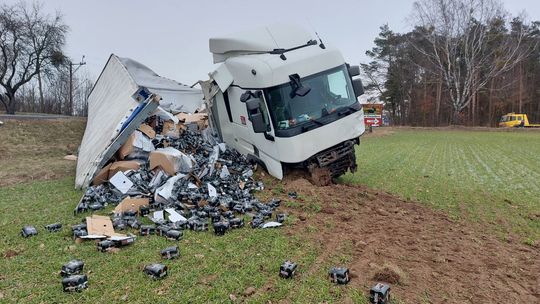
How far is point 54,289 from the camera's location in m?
3.27

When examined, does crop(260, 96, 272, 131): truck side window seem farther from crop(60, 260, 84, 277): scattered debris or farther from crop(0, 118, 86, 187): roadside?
crop(0, 118, 86, 187): roadside

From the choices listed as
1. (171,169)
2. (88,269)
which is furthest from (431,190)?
(88,269)

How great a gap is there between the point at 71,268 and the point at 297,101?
4.77m

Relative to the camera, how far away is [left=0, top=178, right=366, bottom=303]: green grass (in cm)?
318

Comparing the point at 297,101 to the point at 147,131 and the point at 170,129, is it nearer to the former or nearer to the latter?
the point at 147,131

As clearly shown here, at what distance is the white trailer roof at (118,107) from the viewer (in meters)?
7.82

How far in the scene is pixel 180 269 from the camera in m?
3.70

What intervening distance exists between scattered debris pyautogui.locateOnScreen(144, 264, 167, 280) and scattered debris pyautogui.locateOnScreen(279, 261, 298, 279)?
1.09 m

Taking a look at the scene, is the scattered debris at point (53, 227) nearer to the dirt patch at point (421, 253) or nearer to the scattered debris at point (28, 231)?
the scattered debris at point (28, 231)

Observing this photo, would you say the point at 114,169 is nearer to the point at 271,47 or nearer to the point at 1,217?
the point at 1,217

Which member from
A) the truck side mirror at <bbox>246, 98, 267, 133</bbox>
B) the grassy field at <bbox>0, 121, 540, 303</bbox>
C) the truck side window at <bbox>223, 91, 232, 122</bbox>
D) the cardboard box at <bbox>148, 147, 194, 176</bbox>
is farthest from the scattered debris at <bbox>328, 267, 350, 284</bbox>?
the truck side window at <bbox>223, 91, 232, 122</bbox>

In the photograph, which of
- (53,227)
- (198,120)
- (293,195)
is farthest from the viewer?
(198,120)

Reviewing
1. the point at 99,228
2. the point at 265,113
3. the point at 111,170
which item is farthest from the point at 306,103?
the point at 99,228

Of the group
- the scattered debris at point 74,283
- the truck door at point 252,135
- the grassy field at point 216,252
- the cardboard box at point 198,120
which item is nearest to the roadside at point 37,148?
the grassy field at point 216,252
